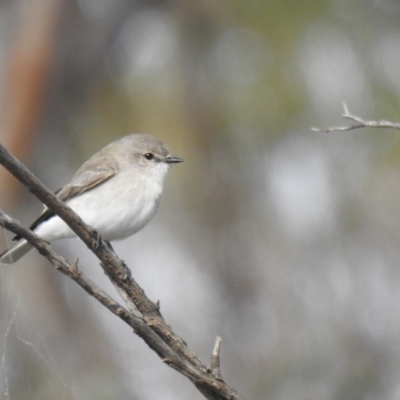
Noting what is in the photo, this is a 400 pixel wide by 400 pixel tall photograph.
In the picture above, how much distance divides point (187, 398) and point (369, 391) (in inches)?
59.6

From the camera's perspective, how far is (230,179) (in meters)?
7.55

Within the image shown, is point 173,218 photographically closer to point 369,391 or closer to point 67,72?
point 67,72

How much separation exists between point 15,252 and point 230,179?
3.61 metres

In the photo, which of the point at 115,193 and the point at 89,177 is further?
the point at 89,177

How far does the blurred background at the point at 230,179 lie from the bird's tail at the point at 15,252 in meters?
1.29

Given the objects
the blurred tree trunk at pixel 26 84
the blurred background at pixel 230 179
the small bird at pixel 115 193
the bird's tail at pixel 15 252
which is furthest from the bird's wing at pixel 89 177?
the blurred tree trunk at pixel 26 84

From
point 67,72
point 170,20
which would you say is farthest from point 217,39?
point 67,72

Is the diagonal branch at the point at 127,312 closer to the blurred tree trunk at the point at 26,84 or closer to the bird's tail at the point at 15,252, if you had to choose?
the bird's tail at the point at 15,252

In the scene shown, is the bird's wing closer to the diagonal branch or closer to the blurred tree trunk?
the diagonal branch

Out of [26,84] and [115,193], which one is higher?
[26,84]

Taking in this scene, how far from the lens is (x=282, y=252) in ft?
22.9

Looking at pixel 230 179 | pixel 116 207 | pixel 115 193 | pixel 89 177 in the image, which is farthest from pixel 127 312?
pixel 230 179

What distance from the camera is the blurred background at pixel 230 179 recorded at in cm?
625

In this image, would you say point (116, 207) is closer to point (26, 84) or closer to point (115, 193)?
point (115, 193)
